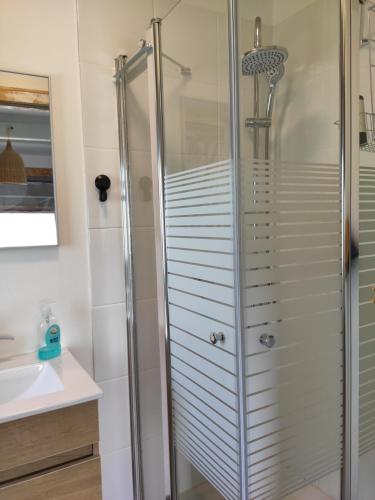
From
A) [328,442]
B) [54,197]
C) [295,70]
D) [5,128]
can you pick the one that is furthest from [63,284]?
[295,70]

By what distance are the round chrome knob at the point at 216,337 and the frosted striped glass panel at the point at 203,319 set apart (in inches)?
0.5

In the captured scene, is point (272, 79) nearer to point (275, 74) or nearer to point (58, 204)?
point (275, 74)

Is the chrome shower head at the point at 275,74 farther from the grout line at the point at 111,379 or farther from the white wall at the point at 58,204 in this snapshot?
the grout line at the point at 111,379

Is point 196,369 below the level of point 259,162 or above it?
below

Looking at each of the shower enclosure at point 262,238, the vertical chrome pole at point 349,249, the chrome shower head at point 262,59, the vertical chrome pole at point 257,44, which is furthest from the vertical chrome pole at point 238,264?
the vertical chrome pole at point 349,249

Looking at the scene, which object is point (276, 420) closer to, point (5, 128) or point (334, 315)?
point (334, 315)

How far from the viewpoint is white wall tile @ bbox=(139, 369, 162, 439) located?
169cm

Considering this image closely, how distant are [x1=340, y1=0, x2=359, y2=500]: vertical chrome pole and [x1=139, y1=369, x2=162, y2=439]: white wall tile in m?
0.79

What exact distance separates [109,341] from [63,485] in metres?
0.63

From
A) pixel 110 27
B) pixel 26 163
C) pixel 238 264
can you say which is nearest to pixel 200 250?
pixel 238 264

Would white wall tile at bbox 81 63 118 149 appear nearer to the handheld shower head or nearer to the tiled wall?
the tiled wall

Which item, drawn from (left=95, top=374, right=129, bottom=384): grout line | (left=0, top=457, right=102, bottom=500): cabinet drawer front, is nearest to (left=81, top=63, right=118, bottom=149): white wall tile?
(left=95, top=374, right=129, bottom=384): grout line

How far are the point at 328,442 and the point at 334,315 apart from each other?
458 mm

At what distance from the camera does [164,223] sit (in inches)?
55.2
